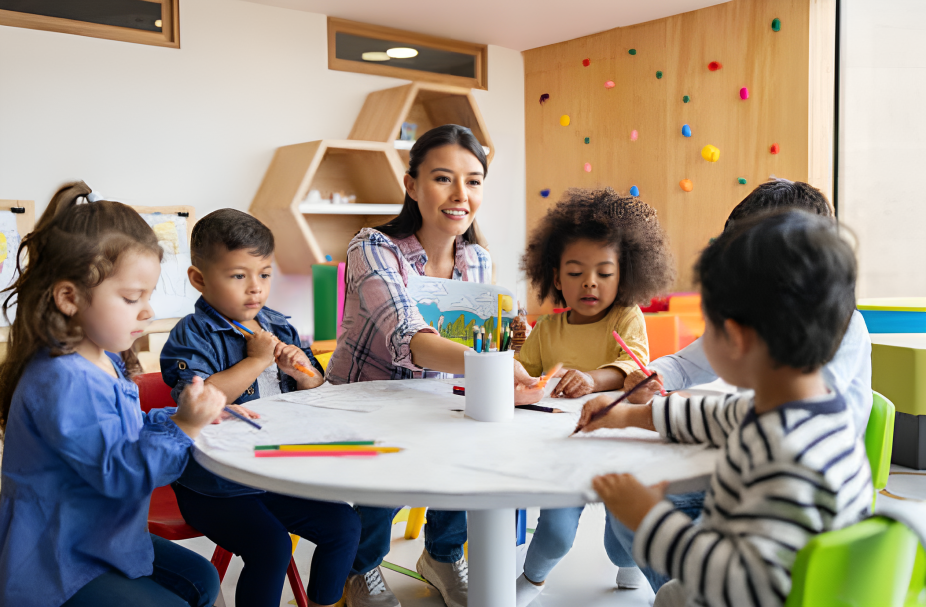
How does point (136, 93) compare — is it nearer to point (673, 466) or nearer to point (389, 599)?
point (389, 599)

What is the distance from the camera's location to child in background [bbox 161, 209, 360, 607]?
1364 mm

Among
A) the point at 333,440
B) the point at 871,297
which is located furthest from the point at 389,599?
the point at 871,297

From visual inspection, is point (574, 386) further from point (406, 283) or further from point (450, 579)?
point (450, 579)

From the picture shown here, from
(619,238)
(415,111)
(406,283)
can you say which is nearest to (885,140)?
(415,111)

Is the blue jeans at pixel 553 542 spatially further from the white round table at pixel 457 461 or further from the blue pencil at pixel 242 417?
the blue pencil at pixel 242 417

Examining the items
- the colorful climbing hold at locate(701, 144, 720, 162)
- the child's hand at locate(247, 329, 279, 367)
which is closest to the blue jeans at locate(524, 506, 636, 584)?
the child's hand at locate(247, 329, 279, 367)

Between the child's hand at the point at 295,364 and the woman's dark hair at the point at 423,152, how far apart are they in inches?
16.3

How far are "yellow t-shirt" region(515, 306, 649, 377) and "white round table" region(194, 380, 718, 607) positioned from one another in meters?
0.42

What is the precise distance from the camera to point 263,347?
5.26 ft

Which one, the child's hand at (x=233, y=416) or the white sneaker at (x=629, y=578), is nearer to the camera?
the child's hand at (x=233, y=416)

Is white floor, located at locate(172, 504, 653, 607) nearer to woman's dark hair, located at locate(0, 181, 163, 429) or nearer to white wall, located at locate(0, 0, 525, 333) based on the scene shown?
woman's dark hair, located at locate(0, 181, 163, 429)

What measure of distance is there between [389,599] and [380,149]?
103 inches

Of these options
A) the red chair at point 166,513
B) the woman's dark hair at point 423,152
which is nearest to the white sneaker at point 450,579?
the red chair at point 166,513

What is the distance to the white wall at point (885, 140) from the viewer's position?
12.0 feet
